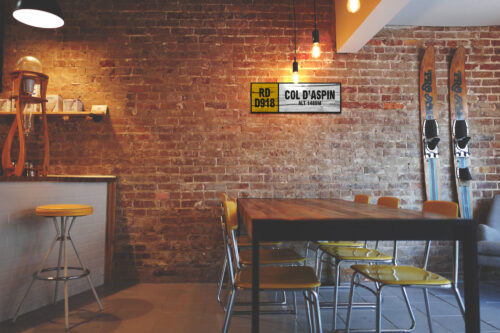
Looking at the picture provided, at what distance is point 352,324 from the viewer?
262 centimetres

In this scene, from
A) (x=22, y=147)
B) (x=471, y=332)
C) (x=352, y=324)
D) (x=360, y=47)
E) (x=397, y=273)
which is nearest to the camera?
(x=471, y=332)

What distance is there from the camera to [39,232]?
9.68 feet

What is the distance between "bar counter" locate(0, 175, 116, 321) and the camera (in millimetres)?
2693

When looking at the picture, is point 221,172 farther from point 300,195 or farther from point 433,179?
point 433,179

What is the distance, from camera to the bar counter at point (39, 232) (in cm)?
269

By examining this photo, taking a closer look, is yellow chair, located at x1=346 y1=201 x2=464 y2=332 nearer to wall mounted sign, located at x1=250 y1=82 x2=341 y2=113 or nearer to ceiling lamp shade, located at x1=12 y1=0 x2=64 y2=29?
wall mounted sign, located at x1=250 y1=82 x2=341 y2=113

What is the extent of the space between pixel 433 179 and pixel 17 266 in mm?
4269

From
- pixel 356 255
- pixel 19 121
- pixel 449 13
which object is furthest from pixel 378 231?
pixel 449 13

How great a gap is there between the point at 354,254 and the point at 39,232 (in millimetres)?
2688

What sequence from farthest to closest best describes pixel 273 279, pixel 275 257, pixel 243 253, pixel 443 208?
1. pixel 243 253
2. pixel 275 257
3. pixel 443 208
4. pixel 273 279

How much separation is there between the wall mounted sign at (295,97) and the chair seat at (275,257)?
1798 millimetres

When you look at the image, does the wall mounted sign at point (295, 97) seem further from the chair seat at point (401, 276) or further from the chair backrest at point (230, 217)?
the chair seat at point (401, 276)

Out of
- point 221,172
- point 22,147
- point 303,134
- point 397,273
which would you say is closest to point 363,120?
point 303,134

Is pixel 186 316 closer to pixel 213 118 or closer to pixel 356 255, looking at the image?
pixel 356 255
